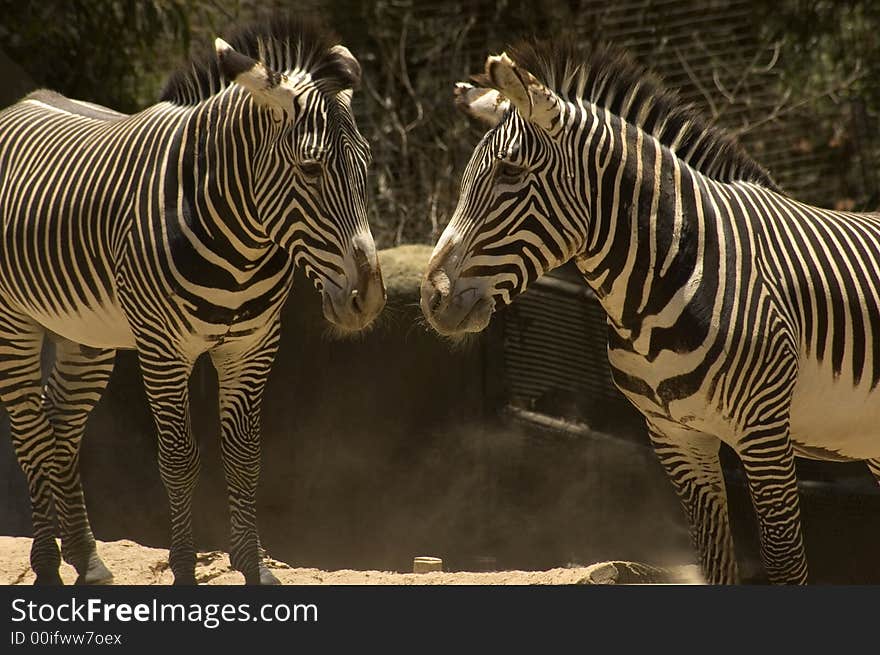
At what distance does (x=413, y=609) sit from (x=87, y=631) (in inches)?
43.0

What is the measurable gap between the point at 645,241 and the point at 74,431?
3263 millimetres

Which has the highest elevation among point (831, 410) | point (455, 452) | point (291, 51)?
point (291, 51)

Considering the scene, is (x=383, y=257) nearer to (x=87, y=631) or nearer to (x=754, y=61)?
(x=754, y=61)

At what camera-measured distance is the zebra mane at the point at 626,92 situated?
4691 millimetres

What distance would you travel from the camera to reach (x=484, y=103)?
16.0 ft

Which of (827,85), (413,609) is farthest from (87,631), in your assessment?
(827,85)

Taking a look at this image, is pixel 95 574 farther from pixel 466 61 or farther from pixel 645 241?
pixel 466 61

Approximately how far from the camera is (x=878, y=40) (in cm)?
887

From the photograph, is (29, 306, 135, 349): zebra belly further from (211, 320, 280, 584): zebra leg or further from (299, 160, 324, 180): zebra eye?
(299, 160, 324, 180): zebra eye

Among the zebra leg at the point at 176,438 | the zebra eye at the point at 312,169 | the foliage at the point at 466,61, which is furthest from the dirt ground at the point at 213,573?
the foliage at the point at 466,61

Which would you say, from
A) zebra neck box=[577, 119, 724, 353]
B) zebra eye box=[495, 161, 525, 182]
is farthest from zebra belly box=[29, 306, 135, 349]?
zebra neck box=[577, 119, 724, 353]

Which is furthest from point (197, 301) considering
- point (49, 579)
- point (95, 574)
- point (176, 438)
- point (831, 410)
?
point (831, 410)

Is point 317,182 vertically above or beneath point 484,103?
beneath

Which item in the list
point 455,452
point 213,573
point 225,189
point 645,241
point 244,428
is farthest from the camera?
point 455,452
